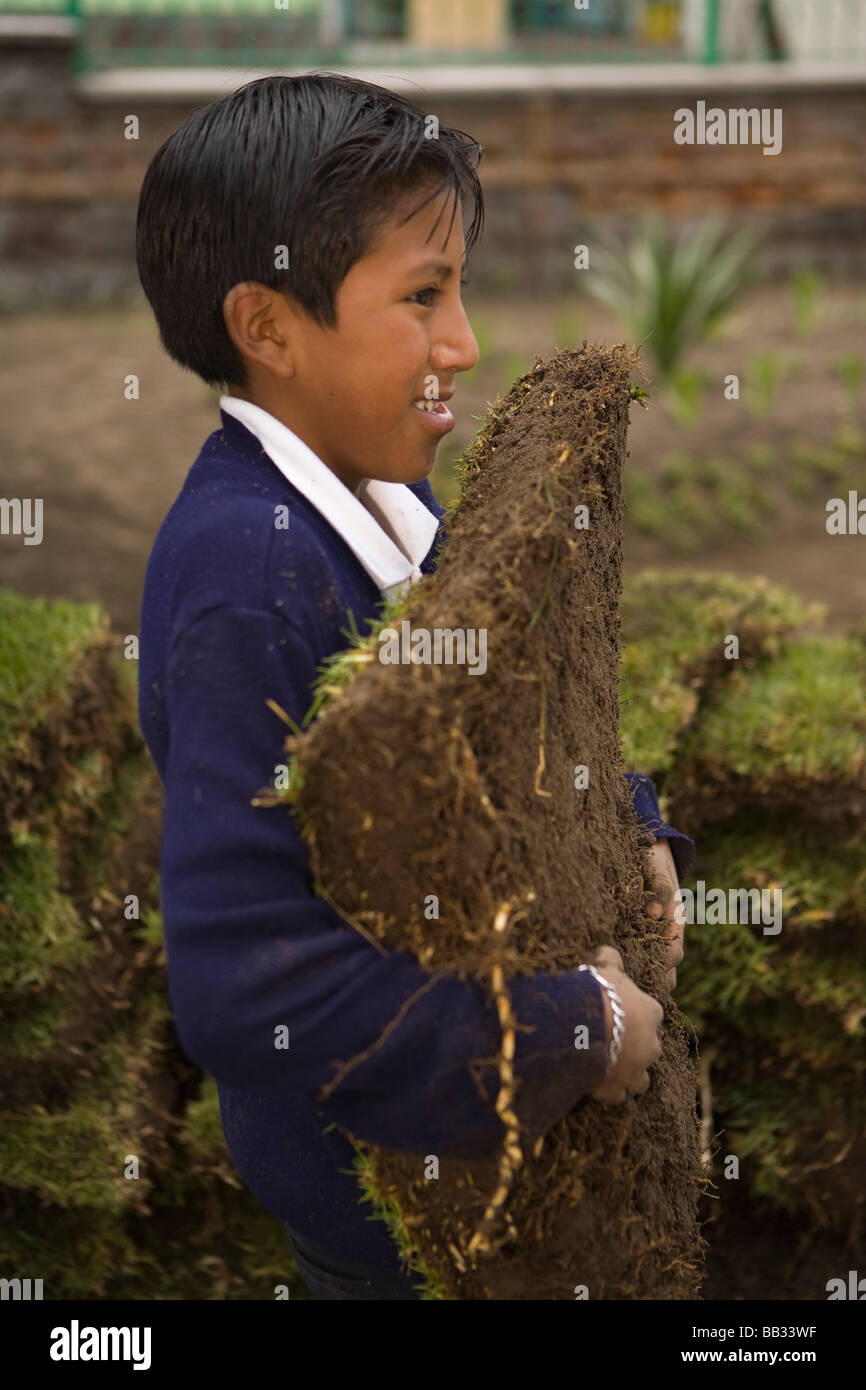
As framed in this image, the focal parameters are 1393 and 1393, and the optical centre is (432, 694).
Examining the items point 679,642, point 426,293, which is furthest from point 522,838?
point 679,642

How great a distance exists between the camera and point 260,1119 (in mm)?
1572

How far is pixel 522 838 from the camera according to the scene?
4.44 ft

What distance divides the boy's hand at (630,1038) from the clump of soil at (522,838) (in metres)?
0.05

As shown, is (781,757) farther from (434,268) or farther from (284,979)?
(284,979)

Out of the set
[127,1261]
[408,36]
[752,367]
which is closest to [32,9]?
[408,36]

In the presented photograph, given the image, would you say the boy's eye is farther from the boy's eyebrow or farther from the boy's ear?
the boy's ear

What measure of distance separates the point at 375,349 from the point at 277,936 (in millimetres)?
605

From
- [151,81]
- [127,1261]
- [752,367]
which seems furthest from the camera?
[151,81]

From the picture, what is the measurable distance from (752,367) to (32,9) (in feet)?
16.9

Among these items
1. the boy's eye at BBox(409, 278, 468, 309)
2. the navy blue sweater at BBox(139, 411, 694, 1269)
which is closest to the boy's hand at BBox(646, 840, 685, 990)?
the navy blue sweater at BBox(139, 411, 694, 1269)

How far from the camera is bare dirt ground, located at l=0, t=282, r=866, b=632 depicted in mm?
5141

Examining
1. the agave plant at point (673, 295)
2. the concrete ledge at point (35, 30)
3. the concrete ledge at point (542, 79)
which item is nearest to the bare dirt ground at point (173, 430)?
the agave plant at point (673, 295)
